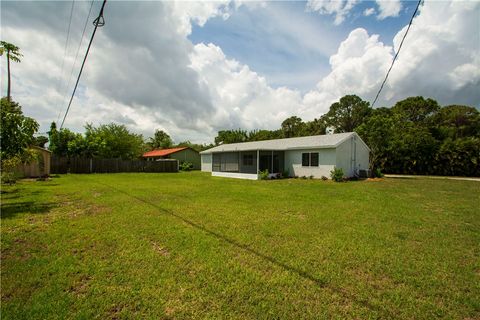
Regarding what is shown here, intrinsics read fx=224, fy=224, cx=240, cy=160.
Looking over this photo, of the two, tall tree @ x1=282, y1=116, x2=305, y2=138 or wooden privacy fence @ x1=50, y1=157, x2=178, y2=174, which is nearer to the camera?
wooden privacy fence @ x1=50, y1=157, x2=178, y2=174

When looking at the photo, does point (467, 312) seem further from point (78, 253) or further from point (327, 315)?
point (78, 253)

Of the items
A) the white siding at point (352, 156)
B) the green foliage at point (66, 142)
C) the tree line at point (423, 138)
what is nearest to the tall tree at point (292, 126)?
the tree line at point (423, 138)

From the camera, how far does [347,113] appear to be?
135 ft

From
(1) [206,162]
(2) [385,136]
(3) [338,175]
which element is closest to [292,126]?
(1) [206,162]

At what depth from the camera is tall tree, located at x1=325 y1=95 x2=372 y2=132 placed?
130ft

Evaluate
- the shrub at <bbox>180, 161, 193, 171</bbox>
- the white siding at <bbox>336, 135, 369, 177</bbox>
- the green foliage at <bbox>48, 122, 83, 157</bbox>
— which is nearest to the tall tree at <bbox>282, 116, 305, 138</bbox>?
the shrub at <bbox>180, 161, 193, 171</bbox>

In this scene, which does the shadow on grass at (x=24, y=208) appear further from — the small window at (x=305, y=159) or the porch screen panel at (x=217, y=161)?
the small window at (x=305, y=159)

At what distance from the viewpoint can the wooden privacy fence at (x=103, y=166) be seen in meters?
23.5

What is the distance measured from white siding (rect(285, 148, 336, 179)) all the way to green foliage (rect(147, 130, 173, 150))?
43.8 metres

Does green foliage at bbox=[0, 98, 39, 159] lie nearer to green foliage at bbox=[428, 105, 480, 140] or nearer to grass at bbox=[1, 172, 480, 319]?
grass at bbox=[1, 172, 480, 319]

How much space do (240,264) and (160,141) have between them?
2328 inches

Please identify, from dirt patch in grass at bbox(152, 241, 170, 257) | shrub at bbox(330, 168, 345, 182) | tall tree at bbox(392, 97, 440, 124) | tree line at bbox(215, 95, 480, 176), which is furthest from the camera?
tall tree at bbox(392, 97, 440, 124)

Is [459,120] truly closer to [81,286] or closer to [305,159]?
[305,159]

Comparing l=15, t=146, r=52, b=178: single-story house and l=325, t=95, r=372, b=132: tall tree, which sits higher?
l=325, t=95, r=372, b=132: tall tree
